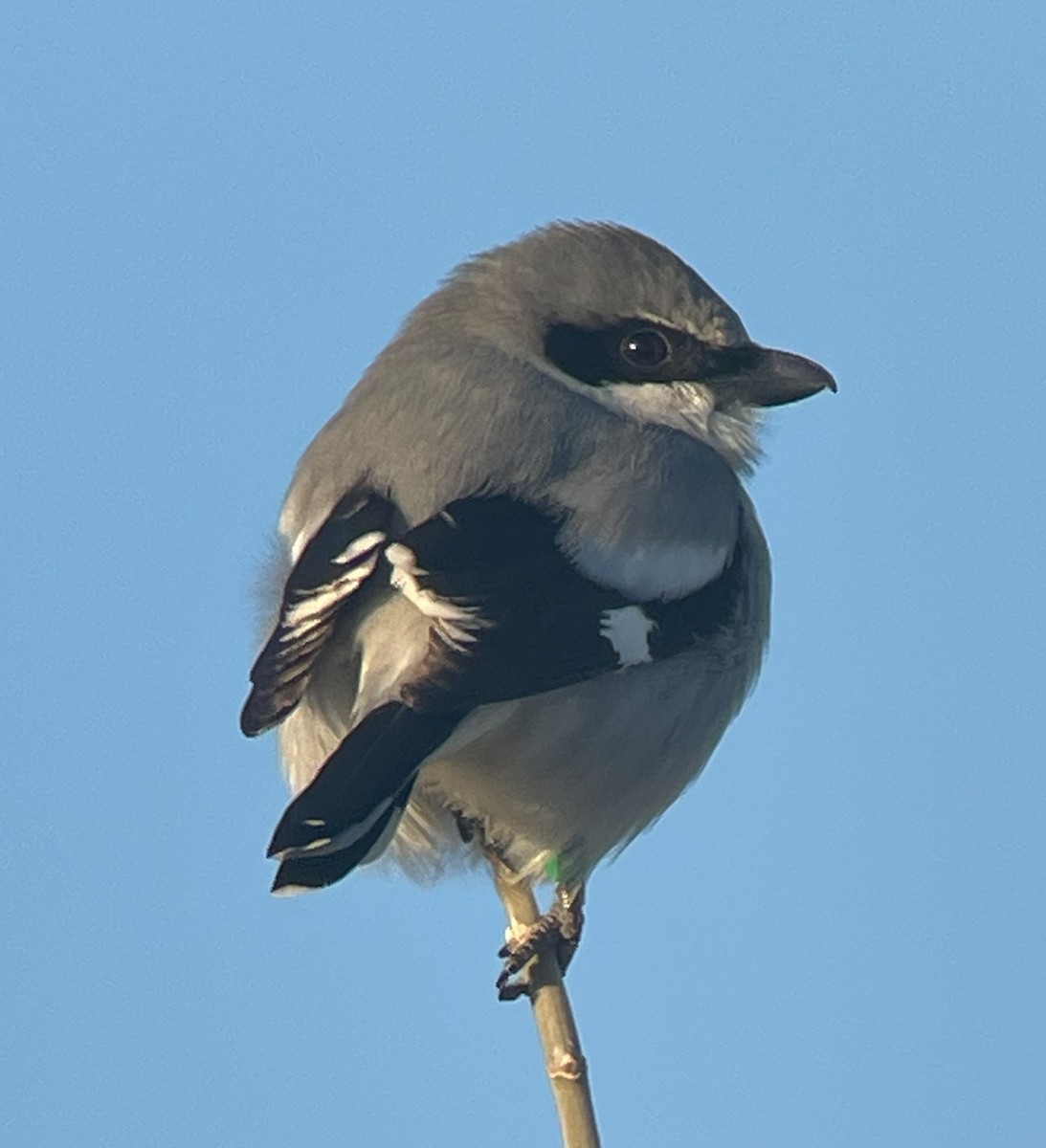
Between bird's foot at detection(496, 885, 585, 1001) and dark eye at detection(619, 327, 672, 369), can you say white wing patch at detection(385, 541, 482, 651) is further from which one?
dark eye at detection(619, 327, 672, 369)

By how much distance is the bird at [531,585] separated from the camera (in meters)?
3.71

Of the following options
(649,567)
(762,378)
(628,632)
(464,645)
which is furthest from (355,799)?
(762,378)

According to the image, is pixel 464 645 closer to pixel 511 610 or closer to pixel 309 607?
pixel 511 610

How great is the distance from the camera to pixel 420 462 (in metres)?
4.02

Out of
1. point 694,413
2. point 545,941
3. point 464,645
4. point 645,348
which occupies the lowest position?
point 545,941

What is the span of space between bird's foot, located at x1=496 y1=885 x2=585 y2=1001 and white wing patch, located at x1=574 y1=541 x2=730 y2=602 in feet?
1.85

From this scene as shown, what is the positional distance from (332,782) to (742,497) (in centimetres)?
132

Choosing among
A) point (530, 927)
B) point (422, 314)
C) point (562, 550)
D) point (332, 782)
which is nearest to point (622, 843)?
point (530, 927)

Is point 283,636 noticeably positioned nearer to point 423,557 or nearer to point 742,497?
point 423,557

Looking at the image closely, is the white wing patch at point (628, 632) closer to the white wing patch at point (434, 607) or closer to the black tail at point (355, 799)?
the white wing patch at point (434, 607)

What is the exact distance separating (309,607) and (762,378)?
1.23 m

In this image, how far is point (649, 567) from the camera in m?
4.03

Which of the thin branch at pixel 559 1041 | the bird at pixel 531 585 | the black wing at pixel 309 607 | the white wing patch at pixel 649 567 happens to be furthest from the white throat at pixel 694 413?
the thin branch at pixel 559 1041

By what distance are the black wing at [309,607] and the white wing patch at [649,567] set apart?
34 centimetres
